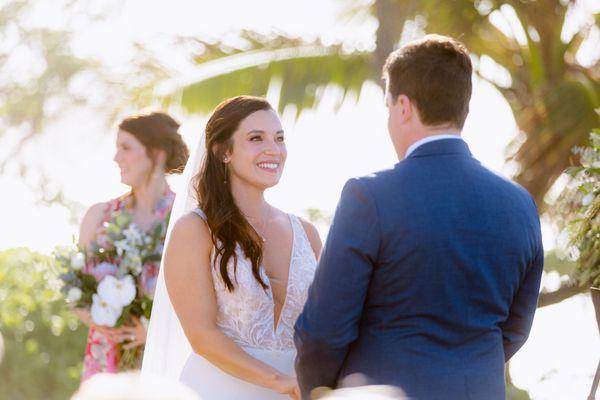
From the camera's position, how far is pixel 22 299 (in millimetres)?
9859

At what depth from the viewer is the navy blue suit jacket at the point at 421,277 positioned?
3320 millimetres

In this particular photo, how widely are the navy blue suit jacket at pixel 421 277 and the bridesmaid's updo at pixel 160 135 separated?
272cm

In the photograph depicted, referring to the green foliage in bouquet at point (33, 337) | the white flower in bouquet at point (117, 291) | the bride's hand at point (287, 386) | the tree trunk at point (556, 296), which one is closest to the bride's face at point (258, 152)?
the bride's hand at point (287, 386)

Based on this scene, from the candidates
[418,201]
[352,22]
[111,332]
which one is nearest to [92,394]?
[418,201]

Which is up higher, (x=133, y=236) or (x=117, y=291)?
(x=133, y=236)

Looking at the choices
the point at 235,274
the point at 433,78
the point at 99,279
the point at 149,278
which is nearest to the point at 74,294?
the point at 99,279

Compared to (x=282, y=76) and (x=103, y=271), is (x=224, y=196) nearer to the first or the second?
(x=103, y=271)

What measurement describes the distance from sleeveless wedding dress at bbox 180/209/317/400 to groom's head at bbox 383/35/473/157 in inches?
45.1

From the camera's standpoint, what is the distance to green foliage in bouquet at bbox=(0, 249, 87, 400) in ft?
32.4

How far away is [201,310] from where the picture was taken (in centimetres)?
423

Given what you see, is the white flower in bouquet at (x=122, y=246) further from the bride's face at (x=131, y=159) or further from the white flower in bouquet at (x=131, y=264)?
the bride's face at (x=131, y=159)

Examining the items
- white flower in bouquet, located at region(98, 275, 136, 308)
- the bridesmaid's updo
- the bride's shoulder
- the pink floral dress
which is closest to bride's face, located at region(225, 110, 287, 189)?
the bride's shoulder

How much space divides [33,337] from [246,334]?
6149 mm

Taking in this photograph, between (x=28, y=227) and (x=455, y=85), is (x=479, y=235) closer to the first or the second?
(x=455, y=85)
